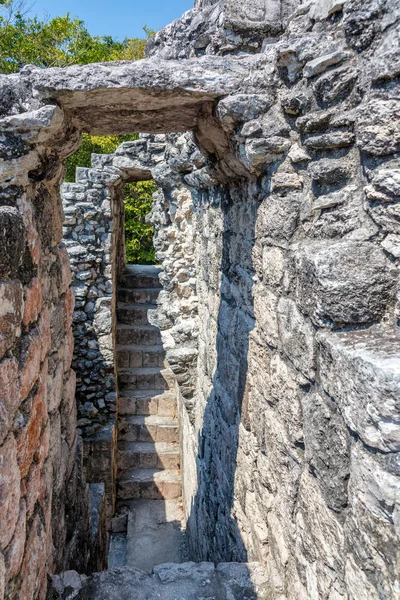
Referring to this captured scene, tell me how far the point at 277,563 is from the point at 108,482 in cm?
463

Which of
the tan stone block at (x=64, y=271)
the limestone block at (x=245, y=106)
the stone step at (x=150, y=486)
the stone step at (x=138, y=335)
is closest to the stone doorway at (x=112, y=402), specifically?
the stone step at (x=150, y=486)

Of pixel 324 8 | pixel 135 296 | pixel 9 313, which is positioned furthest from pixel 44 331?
pixel 135 296

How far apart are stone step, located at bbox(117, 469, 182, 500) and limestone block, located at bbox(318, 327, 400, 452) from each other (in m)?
5.51

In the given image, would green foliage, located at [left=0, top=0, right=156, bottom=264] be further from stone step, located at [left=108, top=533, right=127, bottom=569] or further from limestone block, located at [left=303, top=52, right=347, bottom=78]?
limestone block, located at [left=303, top=52, right=347, bottom=78]

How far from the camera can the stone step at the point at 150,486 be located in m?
6.28

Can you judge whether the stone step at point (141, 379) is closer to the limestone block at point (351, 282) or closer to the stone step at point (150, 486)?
the stone step at point (150, 486)

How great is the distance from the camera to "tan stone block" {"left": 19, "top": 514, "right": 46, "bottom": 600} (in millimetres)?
1516

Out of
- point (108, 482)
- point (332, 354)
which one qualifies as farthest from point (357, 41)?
point (108, 482)

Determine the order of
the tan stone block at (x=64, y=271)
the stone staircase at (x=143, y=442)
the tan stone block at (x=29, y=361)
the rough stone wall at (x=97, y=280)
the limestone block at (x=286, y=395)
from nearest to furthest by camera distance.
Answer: the tan stone block at (x=29, y=361) < the limestone block at (x=286, y=395) < the tan stone block at (x=64, y=271) < the stone staircase at (x=143, y=442) < the rough stone wall at (x=97, y=280)

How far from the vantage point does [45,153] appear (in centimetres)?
→ 179

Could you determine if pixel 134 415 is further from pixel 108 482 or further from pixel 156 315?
pixel 156 315

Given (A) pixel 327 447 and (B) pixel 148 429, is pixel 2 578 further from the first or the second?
(B) pixel 148 429

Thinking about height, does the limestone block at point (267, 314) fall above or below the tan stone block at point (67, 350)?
above

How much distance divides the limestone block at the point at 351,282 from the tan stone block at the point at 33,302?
3.20ft
